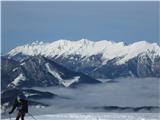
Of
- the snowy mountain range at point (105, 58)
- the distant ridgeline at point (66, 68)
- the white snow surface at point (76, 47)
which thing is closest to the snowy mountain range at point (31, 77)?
the distant ridgeline at point (66, 68)

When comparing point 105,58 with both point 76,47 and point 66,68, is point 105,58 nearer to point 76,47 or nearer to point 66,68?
point 76,47

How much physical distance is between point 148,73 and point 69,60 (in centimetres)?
1438

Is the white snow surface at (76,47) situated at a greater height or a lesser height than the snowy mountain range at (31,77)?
greater

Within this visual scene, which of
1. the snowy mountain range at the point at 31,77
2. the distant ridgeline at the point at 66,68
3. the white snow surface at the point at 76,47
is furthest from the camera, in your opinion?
the snowy mountain range at the point at 31,77

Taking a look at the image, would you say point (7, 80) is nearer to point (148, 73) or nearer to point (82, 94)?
point (82, 94)

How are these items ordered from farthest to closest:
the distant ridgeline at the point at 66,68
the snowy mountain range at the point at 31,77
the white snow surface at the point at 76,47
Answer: the snowy mountain range at the point at 31,77, the distant ridgeline at the point at 66,68, the white snow surface at the point at 76,47

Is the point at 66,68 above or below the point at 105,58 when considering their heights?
above

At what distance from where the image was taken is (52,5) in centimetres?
4359

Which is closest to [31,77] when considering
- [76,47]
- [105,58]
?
[76,47]

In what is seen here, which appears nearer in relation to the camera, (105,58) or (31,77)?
(31,77)

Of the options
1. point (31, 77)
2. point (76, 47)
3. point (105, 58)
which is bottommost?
point (31, 77)

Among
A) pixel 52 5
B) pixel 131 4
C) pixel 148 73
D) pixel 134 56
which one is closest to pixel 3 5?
pixel 52 5

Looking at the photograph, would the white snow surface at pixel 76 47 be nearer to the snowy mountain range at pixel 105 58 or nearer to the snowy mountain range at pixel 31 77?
the snowy mountain range at pixel 105 58

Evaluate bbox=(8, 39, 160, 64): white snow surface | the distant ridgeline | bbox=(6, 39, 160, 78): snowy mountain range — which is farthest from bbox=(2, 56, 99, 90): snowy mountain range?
bbox=(8, 39, 160, 64): white snow surface
